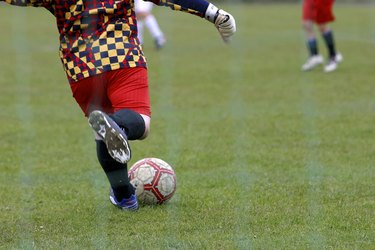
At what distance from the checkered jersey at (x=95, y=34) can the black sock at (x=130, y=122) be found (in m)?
0.26

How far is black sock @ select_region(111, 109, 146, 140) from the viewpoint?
161 inches

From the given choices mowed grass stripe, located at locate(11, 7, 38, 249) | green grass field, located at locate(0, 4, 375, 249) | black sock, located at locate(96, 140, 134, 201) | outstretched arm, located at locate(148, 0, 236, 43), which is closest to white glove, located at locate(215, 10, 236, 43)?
outstretched arm, located at locate(148, 0, 236, 43)

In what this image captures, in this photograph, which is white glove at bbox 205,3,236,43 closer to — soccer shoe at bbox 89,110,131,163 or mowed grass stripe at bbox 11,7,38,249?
soccer shoe at bbox 89,110,131,163

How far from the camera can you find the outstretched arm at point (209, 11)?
4.32 m

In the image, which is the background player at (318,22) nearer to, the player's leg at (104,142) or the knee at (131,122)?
the player's leg at (104,142)

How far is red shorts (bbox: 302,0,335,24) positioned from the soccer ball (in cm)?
712

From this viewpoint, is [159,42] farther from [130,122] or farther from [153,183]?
[130,122]

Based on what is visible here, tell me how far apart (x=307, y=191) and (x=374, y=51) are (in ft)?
32.2

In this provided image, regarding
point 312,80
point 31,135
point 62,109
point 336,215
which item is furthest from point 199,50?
point 336,215

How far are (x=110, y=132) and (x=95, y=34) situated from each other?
716mm

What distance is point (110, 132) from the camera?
3758 millimetres

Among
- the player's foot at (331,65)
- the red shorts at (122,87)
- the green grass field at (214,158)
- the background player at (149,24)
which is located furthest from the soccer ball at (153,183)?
the background player at (149,24)

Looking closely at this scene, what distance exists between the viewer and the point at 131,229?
14.2 ft

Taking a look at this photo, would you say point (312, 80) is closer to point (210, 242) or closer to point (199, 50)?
point (199, 50)
